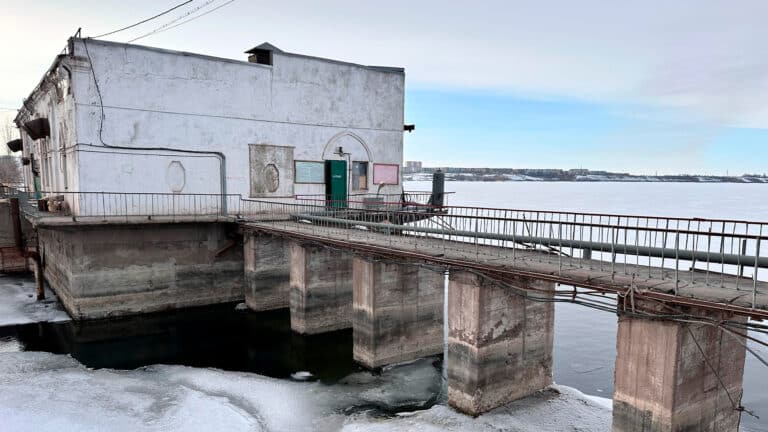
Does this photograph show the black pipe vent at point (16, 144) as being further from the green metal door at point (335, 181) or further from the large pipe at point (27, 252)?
the green metal door at point (335, 181)

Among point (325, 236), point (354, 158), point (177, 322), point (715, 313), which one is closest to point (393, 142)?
point (354, 158)

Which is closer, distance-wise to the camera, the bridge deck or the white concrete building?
the bridge deck

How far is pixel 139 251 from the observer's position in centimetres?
2144

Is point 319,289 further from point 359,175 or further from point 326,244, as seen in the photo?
point 359,175

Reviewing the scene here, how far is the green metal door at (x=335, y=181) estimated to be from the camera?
26.4 meters

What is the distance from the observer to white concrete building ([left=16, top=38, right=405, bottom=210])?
20.9m

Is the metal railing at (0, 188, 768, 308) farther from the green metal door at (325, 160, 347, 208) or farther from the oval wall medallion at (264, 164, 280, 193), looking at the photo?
the oval wall medallion at (264, 164, 280, 193)

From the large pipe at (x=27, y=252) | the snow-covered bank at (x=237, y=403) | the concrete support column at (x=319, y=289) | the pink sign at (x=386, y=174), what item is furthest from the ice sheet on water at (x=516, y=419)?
the large pipe at (x=27, y=252)

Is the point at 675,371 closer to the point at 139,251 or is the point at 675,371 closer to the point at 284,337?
the point at 284,337

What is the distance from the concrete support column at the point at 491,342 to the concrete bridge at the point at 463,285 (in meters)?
0.04

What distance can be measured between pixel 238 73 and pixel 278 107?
7.81ft

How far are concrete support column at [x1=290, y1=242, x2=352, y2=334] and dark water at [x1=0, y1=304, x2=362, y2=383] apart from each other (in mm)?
496

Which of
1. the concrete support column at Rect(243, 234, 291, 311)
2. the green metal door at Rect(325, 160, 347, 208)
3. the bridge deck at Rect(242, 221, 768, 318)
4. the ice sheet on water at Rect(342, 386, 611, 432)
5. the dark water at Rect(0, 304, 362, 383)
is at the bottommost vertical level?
the dark water at Rect(0, 304, 362, 383)

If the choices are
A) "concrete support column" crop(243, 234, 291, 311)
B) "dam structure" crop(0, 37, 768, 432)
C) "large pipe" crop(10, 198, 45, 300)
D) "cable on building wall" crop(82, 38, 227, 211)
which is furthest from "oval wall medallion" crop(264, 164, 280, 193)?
"large pipe" crop(10, 198, 45, 300)
